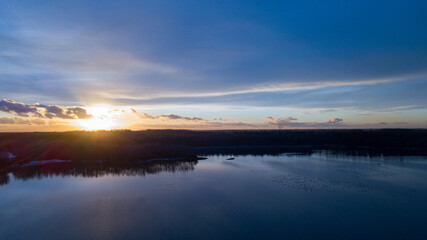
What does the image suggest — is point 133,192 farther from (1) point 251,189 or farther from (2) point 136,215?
(1) point 251,189

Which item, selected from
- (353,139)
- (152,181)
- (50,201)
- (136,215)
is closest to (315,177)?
(152,181)

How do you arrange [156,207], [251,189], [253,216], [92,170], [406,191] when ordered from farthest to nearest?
[92,170]
[251,189]
[406,191]
[156,207]
[253,216]

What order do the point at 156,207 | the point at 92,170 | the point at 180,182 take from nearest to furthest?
the point at 156,207 → the point at 180,182 → the point at 92,170

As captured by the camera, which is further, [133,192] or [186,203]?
[133,192]

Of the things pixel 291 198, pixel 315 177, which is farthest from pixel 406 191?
pixel 291 198

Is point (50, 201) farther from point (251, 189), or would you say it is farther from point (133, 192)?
point (251, 189)

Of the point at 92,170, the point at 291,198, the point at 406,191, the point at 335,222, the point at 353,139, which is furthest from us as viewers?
the point at 353,139
